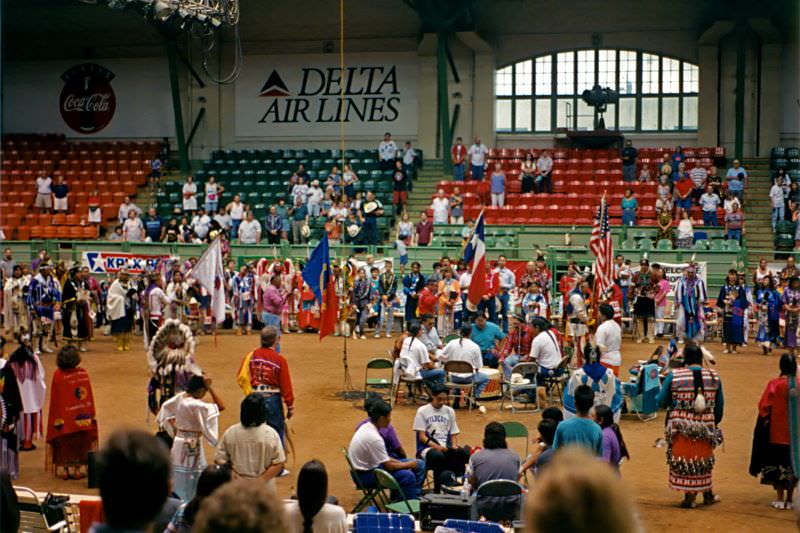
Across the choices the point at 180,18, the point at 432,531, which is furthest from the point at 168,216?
the point at 432,531

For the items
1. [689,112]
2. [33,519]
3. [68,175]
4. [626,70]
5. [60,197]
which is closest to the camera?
[33,519]

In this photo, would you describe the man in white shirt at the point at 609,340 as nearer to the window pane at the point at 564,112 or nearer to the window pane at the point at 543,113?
the window pane at the point at 564,112

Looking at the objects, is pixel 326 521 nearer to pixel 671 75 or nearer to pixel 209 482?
pixel 209 482

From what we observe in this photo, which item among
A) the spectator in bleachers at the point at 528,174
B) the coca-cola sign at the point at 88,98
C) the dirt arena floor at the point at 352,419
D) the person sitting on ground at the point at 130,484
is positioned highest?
the coca-cola sign at the point at 88,98

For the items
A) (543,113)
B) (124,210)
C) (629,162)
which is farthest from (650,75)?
(124,210)

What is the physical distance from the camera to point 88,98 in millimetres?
37906

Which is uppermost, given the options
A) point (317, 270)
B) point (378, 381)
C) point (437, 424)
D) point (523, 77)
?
point (523, 77)

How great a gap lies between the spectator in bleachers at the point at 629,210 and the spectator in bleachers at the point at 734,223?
2479mm

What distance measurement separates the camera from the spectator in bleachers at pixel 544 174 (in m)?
30.2

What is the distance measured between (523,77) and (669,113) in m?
4.97

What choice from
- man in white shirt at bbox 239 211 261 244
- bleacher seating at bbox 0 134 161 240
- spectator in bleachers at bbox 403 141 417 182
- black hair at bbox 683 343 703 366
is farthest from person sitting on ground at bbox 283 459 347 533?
bleacher seating at bbox 0 134 161 240

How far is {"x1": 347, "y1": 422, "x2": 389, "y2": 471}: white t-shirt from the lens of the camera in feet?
30.0

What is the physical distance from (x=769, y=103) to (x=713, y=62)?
7.16ft

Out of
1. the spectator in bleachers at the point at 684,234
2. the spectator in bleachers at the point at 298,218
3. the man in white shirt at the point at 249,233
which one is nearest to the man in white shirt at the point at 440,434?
the spectator in bleachers at the point at 684,234
